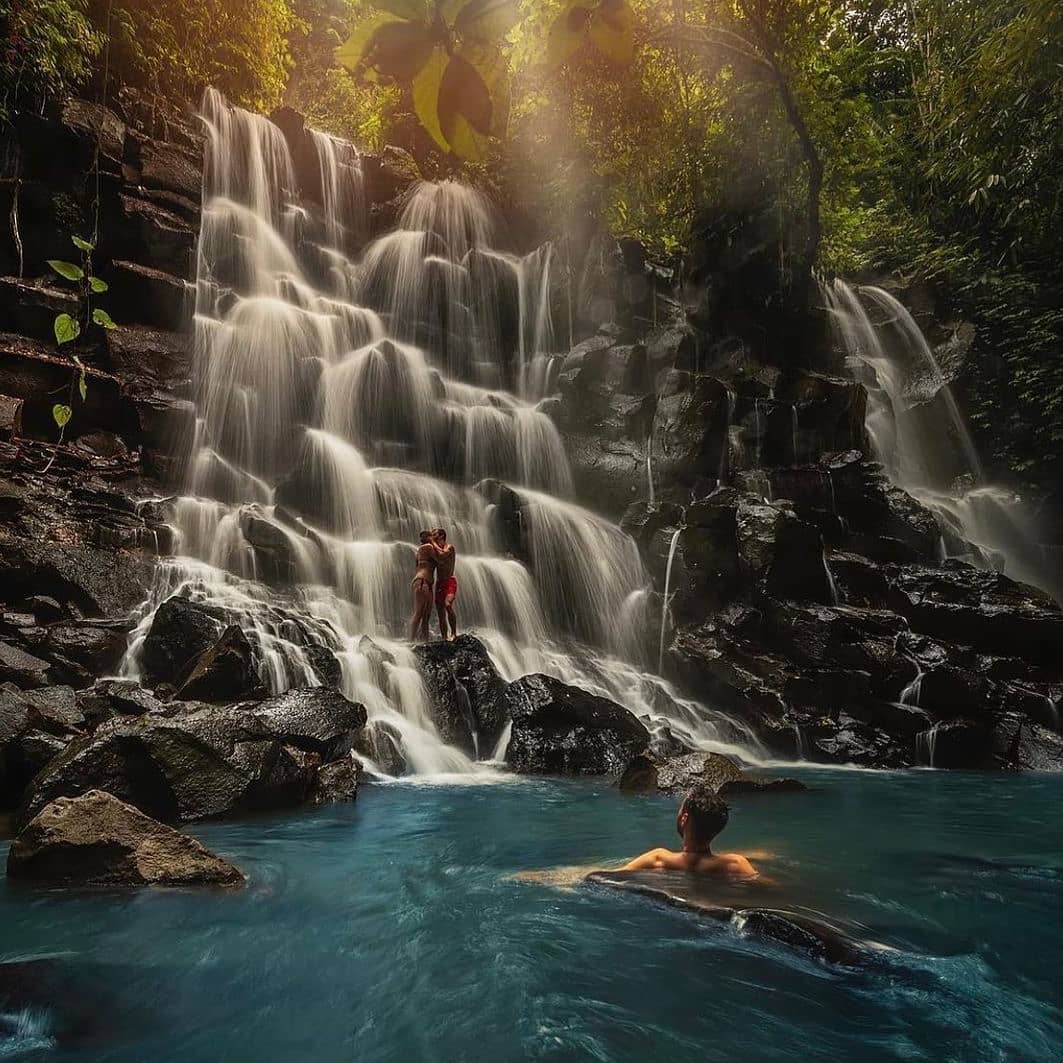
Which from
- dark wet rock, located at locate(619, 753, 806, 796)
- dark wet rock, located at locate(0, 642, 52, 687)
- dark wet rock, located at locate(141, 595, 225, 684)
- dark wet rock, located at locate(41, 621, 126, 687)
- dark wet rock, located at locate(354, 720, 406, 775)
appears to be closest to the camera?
dark wet rock, located at locate(619, 753, 806, 796)

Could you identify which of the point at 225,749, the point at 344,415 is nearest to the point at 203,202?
the point at 344,415

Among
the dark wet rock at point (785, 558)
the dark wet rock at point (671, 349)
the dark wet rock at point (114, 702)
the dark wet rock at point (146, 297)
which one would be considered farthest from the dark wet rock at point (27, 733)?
the dark wet rock at point (671, 349)

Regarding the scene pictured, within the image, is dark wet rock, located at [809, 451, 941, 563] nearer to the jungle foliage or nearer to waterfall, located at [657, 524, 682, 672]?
waterfall, located at [657, 524, 682, 672]

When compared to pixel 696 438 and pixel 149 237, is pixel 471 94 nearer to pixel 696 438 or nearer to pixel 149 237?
pixel 696 438

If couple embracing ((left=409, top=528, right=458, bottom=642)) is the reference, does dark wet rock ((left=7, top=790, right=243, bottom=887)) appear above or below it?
below

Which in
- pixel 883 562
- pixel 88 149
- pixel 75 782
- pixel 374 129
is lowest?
pixel 75 782

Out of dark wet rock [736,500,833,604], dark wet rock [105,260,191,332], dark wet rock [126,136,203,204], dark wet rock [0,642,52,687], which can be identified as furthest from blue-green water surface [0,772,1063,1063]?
dark wet rock [126,136,203,204]

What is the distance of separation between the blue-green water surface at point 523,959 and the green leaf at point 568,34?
3275mm

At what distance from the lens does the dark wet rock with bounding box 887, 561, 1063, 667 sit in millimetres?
12430

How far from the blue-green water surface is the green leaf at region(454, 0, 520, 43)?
3.30 m

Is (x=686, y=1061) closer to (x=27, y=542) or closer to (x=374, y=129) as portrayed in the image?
(x=27, y=542)

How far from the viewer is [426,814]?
727cm

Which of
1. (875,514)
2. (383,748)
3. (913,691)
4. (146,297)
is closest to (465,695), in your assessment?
(383,748)

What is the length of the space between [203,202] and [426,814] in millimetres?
18036
